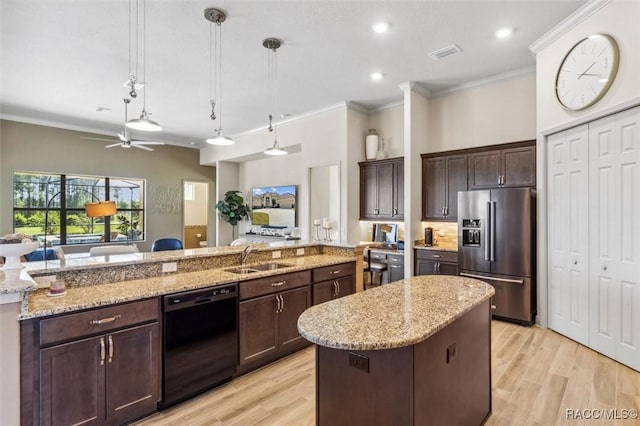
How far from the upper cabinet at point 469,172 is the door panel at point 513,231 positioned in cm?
47

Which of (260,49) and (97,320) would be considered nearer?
(97,320)

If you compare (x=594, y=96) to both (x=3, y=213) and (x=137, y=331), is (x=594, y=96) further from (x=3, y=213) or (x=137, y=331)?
(x=3, y=213)

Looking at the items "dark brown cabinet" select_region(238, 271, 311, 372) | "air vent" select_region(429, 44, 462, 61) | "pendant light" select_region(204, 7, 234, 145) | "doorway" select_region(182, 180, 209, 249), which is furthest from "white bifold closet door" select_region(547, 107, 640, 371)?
"doorway" select_region(182, 180, 209, 249)

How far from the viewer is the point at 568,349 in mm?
3490

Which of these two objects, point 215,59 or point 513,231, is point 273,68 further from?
point 513,231

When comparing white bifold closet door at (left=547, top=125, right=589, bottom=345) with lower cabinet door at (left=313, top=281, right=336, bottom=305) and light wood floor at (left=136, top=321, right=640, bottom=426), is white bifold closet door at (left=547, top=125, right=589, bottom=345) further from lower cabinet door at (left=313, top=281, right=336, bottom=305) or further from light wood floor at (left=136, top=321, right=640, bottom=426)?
lower cabinet door at (left=313, top=281, right=336, bottom=305)

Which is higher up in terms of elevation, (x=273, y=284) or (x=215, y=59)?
(x=215, y=59)

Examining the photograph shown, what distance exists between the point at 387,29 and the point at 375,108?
8.85ft

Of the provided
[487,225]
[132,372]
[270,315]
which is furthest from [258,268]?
[487,225]

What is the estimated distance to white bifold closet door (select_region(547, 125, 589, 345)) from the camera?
3568mm

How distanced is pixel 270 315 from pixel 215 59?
326cm

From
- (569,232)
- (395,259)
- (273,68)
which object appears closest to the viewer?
(569,232)

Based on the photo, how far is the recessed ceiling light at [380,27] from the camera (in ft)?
11.6

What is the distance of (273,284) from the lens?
3.22 meters
